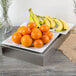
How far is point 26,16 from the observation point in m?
1.51

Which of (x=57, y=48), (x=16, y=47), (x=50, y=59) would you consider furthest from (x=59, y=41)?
(x=16, y=47)

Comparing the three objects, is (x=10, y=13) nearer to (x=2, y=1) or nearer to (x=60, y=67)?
(x=2, y=1)

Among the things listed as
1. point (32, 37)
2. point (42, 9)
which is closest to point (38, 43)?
point (32, 37)

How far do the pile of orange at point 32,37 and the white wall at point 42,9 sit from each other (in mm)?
452

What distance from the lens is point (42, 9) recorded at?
1.49m

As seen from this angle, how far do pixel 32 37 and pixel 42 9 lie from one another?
1.73 ft

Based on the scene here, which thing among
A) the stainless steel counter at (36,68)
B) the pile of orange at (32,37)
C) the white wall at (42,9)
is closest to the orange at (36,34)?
the pile of orange at (32,37)

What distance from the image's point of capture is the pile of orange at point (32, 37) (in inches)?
39.4

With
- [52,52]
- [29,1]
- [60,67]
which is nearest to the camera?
[60,67]

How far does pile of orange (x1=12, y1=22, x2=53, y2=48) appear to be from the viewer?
39.4 inches

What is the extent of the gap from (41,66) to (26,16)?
0.63 m

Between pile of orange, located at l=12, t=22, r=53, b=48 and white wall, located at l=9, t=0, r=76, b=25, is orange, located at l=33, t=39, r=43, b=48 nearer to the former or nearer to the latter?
pile of orange, located at l=12, t=22, r=53, b=48

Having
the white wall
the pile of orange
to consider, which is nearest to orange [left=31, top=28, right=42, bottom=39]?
the pile of orange

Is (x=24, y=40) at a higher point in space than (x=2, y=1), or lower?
lower
